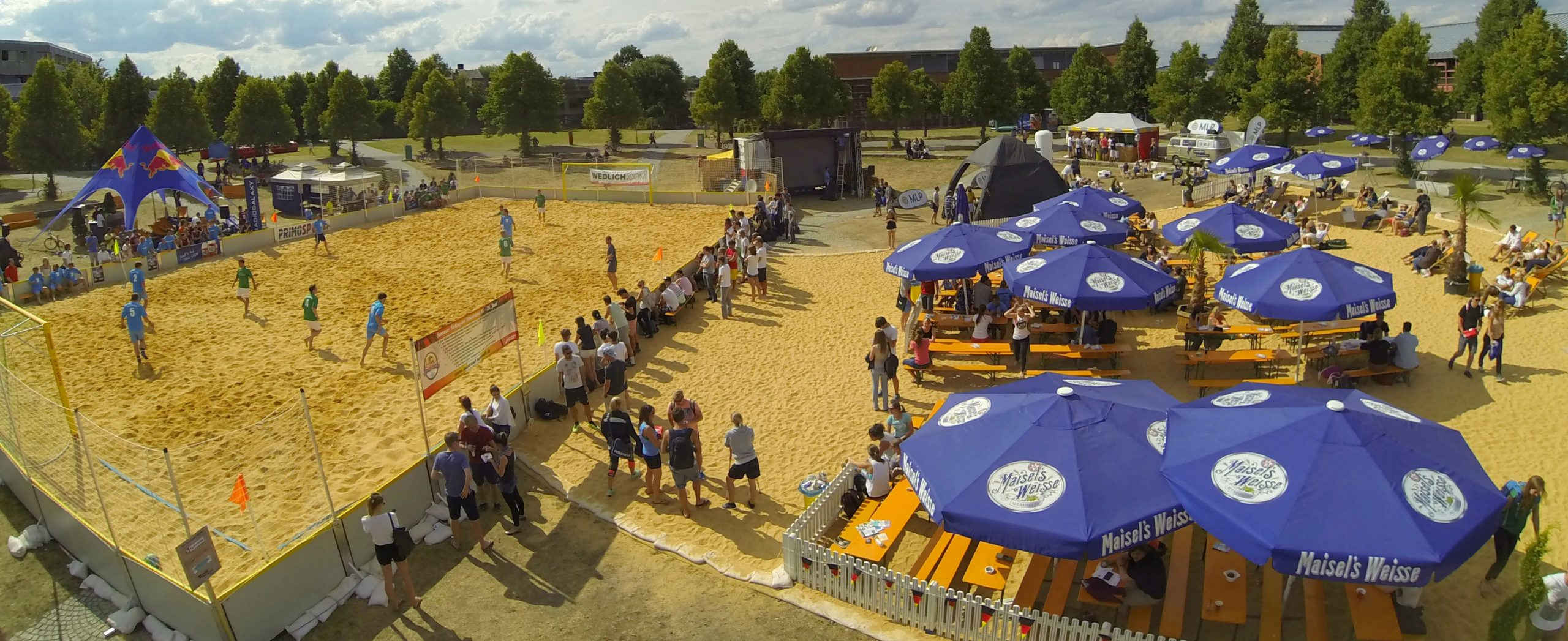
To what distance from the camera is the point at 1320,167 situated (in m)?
23.9

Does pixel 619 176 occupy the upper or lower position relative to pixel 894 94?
lower

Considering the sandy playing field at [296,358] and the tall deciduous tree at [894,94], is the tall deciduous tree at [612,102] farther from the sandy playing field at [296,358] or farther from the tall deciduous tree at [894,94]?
the sandy playing field at [296,358]

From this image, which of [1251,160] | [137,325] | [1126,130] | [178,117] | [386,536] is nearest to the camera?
[386,536]

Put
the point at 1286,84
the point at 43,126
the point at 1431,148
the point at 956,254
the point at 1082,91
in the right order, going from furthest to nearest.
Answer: the point at 1082,91
the point at 1286,84
the point at 43,126
the point at 1431,148
the point at 956,254

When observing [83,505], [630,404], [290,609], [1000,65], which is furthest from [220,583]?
[1000,65]

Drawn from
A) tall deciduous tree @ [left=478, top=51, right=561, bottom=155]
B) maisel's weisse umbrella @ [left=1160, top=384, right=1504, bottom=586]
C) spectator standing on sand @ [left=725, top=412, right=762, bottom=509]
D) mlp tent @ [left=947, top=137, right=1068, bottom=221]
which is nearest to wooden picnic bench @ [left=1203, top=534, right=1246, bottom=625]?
maisel's weisse umbrella @ [left=1160, top=384, right=1504, bottom=586]

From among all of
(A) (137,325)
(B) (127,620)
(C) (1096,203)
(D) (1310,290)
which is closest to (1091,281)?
(D) (1310,290)

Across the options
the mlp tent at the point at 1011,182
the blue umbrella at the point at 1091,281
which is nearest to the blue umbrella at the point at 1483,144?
the mlp tent at the point at 1011,182

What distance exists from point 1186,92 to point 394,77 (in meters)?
72.8

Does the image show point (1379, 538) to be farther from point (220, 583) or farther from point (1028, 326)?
point (220, 583)

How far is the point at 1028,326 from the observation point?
13.9 meters

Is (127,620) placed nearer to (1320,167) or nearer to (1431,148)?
(1320,167)

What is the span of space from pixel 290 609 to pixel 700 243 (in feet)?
56.3

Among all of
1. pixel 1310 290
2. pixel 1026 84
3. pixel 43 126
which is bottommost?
pixel 1310 290
